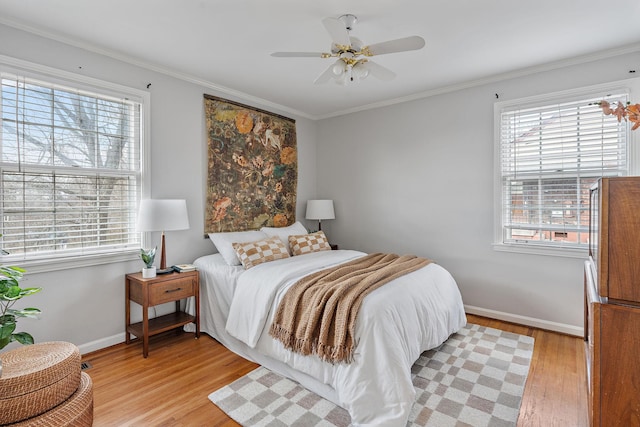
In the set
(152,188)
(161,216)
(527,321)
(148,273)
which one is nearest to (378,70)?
(161,216)

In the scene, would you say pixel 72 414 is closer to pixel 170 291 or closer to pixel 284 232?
pixel 170 291

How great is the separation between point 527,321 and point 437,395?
1.77m

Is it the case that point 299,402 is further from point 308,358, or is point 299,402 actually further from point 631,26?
point 631,26

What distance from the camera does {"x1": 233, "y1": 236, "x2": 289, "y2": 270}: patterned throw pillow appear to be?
3064mm

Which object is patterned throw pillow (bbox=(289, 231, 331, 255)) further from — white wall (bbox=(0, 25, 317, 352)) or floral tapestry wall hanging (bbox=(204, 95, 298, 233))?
white wall (bbox=(0, 25, 317, 352))

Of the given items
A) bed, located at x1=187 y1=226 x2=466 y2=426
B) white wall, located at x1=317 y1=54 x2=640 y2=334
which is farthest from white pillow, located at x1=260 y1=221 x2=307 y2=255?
white wall, located at x1=317 y1=54 x2=640 y2=334

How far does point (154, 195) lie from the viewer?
3.09 m

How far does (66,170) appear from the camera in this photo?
2584 millimetres

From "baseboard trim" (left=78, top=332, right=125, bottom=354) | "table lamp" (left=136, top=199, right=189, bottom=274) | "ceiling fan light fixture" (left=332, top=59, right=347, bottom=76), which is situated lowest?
"baseboard trim" (left=78, top=332, right=125, bottom=354)

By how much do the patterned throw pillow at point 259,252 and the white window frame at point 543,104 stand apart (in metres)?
2.29

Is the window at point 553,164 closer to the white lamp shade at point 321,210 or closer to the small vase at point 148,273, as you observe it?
the white lamp shade at point 321,210

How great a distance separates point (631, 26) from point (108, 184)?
4353 millimetres

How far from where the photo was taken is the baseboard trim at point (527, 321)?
120 inches

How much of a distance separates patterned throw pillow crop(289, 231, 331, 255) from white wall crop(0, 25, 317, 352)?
3.09 ft
